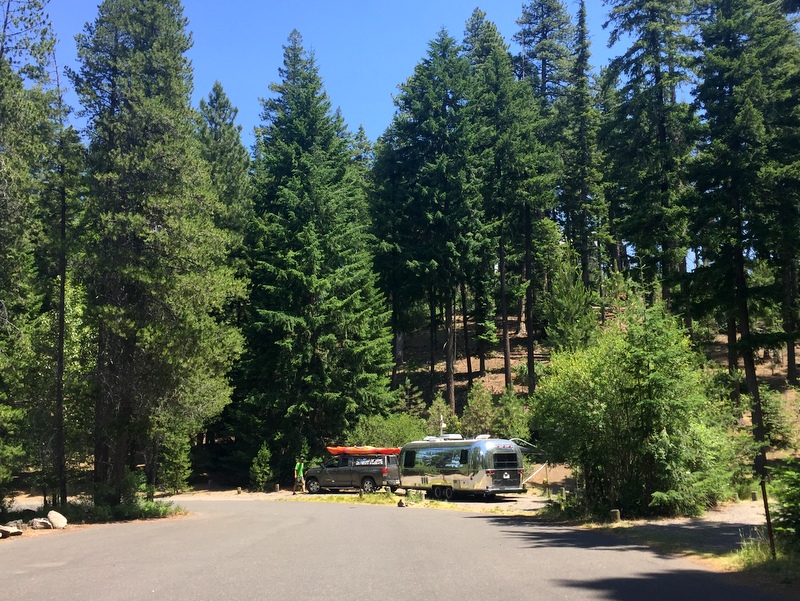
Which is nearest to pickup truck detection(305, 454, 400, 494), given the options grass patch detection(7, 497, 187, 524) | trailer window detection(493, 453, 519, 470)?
trailer window detection(493, 453, 519, 470)

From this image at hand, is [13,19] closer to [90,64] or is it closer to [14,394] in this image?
[90,64]

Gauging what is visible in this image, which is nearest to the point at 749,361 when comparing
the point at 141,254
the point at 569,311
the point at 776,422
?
the point at 776,422

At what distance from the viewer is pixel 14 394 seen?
74.7ft

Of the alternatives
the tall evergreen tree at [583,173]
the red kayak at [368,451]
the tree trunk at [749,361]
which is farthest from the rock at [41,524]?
the tall evergreen tree at [583,173]

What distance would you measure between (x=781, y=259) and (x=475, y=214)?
20.5 meters

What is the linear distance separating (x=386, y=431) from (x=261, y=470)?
22.3 feet

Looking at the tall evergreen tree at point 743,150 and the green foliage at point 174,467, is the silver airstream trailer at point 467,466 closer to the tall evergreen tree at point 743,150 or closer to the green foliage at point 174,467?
the tall evergreen tree at point 743,150

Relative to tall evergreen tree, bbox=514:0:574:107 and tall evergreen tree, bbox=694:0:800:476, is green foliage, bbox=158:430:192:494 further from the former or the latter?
tall evergreen tree, bbox=514:0:574:107

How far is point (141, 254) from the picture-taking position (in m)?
21.4

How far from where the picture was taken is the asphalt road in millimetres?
8305

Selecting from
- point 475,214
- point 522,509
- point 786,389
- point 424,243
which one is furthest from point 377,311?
point 786,389

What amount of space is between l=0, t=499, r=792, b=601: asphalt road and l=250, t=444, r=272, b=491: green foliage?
16976 millimetres

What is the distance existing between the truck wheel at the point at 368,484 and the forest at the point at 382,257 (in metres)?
4.78

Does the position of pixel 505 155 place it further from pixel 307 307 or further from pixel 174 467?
pixel 174 467
